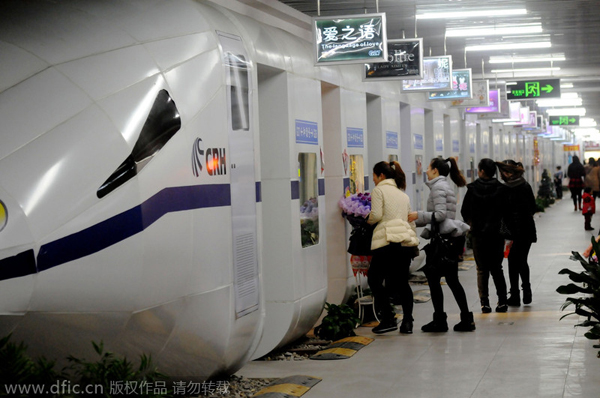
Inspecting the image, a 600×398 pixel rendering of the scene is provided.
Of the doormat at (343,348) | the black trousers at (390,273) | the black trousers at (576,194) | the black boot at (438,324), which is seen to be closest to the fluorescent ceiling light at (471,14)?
the black trousers at (390,273)

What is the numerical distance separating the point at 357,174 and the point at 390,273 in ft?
7.81

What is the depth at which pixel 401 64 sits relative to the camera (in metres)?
11.1

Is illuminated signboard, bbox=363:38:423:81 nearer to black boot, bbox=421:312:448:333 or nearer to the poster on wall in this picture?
black boot, bbox=421:312:448:333

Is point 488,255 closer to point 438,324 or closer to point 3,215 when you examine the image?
point 438,324

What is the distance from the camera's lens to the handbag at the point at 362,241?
998 centimetres

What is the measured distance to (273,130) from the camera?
28.6ft

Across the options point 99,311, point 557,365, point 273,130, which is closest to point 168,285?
point 99,311

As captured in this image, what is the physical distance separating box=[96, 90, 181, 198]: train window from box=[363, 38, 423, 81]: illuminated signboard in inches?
207

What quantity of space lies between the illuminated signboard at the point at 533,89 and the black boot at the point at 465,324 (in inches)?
442

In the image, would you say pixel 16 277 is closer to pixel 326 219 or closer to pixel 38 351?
pixel 38 351

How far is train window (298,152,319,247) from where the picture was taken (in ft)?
30.1

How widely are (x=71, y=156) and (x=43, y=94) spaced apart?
1.60ft

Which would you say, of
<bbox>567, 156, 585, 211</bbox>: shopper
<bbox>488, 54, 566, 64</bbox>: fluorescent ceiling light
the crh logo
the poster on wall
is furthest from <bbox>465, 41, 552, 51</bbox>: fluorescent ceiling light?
<bbox>567, 156, 585, 211</bbox>: shopper

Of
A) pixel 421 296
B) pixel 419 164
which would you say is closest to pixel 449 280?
pixel 421 296
